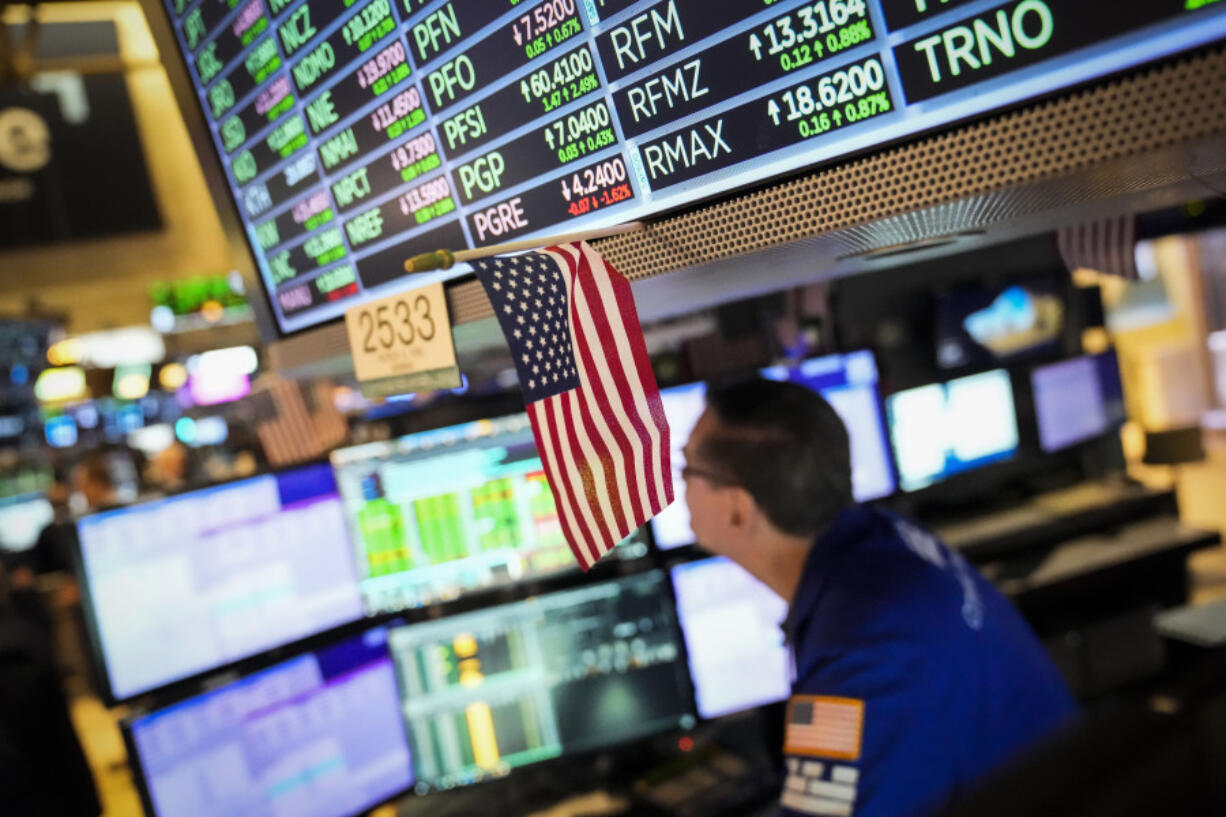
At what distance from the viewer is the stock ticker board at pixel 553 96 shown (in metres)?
0.83

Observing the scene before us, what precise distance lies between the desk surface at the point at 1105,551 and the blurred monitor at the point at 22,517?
9913mm

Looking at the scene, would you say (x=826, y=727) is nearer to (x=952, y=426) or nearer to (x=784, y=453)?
(x=784, y=453)

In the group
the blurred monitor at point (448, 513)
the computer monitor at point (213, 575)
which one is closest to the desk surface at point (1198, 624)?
the blurred monitor at point (448, 513)

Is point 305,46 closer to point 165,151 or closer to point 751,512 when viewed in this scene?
point 751,512

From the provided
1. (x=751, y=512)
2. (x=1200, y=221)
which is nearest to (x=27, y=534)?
(x=751, y=512)

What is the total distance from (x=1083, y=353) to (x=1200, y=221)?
1098mm

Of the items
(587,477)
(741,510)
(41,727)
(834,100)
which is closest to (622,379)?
(587,477)

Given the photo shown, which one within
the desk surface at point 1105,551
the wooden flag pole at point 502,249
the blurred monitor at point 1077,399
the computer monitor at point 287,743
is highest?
the wooden flag pole at point 502,249

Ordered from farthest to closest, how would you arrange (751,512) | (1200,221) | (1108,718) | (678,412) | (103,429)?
(103,429) < (1200,221) < (678,412) < (751,512) < (1108,718)

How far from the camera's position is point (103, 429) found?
35.2ft

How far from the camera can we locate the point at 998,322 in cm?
386

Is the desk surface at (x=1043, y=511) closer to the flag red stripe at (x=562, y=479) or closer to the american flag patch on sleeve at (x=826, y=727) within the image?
the american flag patch on sleeve at (x=826, y=727)

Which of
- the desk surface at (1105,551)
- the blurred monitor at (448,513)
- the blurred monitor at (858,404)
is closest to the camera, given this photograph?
the blurred monitor at (448,513)

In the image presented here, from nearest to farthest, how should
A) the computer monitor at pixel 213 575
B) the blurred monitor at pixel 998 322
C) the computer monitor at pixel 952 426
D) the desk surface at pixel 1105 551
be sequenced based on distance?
the computer monitor at pixel 213 575 → the desk surface at pixel 1105 551 → the computer monitor at pixel 952 426 → the blurred monitor at pixel 998 322
